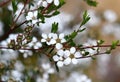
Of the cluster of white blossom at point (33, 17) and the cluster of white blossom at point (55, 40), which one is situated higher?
the cluster of white blossom at point (33, 17)

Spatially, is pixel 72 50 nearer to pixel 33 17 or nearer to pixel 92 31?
pixel 33 17

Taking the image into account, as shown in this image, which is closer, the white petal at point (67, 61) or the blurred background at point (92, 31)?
the white petal at point (67, 61)

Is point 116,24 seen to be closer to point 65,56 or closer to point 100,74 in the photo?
point 100,74

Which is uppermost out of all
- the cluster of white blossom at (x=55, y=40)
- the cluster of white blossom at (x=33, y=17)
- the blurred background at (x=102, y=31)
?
the cluster of white blossom at (x=33, y=17)

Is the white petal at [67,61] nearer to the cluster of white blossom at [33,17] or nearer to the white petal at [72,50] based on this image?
the white petal at [72,50]

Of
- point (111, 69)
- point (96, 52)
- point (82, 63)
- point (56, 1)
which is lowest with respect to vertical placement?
point (111, 69)

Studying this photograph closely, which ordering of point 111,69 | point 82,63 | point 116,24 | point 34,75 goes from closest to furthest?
1. point 34,75
2. point 82,63
3. point 116,24
4. point 111,69

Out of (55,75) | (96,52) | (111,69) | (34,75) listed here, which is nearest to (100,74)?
(111,69)

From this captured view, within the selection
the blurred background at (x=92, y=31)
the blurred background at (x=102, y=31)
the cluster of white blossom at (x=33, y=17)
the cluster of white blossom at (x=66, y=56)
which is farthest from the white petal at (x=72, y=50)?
the blurred background at (x=102, y=31)

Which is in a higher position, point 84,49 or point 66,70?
point 84,49
